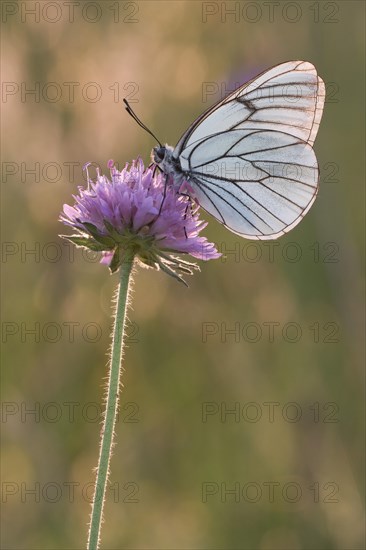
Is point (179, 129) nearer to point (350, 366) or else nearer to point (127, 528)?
point (350, 366)

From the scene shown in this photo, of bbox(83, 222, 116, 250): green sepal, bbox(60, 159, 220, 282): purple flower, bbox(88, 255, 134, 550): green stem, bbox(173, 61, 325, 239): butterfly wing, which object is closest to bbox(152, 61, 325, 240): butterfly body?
bbox(173, 61, 325, 239): butterfly wing

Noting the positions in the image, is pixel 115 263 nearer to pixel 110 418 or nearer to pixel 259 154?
pixel 110 418

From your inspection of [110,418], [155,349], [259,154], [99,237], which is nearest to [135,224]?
[99,237]

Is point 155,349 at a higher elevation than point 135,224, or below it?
below

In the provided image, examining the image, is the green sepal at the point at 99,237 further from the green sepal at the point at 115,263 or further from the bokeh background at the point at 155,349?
the bokeh background at the point at 155,349

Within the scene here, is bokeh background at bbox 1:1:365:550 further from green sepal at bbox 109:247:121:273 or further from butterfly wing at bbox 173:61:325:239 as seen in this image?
green sepal at bbox 109:247:121:273
